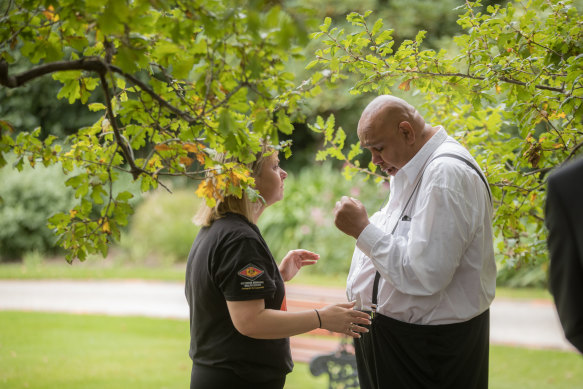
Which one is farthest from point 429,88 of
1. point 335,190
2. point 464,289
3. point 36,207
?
point 36,207

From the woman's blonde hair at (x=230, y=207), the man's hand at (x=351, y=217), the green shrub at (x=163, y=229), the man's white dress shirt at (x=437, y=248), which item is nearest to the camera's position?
the man's white dress shirt at (x=437, y=248)

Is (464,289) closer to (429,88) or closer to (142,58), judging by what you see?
(429,88)

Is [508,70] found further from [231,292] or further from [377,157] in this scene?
[231,292]

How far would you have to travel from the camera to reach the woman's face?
275 centimetres

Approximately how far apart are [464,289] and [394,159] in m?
0.67

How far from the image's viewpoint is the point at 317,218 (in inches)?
469

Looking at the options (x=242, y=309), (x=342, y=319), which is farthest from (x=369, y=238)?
(x=242, y=309)

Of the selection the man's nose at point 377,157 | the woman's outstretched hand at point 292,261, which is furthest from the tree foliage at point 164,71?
the woman's outstretched hand at point 292,261

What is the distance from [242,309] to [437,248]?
82 cm

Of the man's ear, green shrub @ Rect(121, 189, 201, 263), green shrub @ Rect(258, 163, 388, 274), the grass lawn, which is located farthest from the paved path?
the man's ear

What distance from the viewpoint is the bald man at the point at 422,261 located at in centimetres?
243

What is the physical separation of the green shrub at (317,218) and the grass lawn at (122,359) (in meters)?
3.69

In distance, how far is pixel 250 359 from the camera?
2576 millimetres

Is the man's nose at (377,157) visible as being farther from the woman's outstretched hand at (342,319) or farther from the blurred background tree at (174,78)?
the woman's outstretched hand at (342,319)
